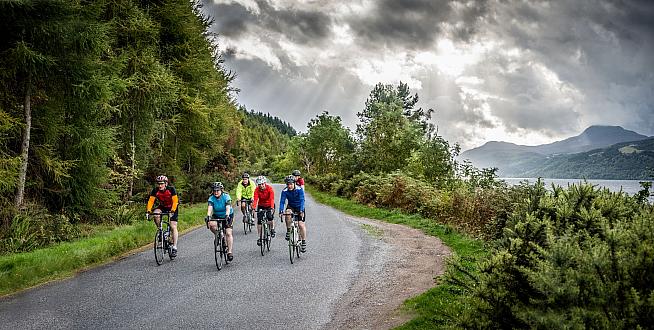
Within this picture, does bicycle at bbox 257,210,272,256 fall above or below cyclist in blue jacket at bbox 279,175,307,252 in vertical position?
below

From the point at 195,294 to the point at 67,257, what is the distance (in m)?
4.70

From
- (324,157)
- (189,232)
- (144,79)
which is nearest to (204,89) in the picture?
Answer: (144,79)

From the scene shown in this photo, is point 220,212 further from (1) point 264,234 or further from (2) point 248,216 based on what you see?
(2) point 248,216

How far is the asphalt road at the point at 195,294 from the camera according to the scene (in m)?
7.57

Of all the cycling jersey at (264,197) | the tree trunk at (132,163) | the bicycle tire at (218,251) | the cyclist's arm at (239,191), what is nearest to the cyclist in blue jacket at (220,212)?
the bicycle tire at (218,251)

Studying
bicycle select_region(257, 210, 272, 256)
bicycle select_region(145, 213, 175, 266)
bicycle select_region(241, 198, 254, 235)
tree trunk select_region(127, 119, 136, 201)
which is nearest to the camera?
bicycle select_region(145, 213, 175, 266)

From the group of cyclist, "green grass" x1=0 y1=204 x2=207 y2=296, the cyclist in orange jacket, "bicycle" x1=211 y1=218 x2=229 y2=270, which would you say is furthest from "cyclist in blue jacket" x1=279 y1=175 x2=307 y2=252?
"green grass" x1=0 y1=204 x2=207 y2=296

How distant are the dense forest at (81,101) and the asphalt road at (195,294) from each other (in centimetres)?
390

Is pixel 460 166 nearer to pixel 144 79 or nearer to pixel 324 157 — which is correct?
pixel 144 79

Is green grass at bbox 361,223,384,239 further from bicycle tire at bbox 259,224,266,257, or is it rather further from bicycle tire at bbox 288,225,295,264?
bicycle tire at bbox 288,225,295,264

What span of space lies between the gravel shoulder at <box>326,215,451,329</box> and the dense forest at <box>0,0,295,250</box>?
→ 9354 mm

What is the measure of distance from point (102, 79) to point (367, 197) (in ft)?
65.0

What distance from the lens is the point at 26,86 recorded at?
558 inches

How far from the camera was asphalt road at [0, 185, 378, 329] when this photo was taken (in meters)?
7.57
